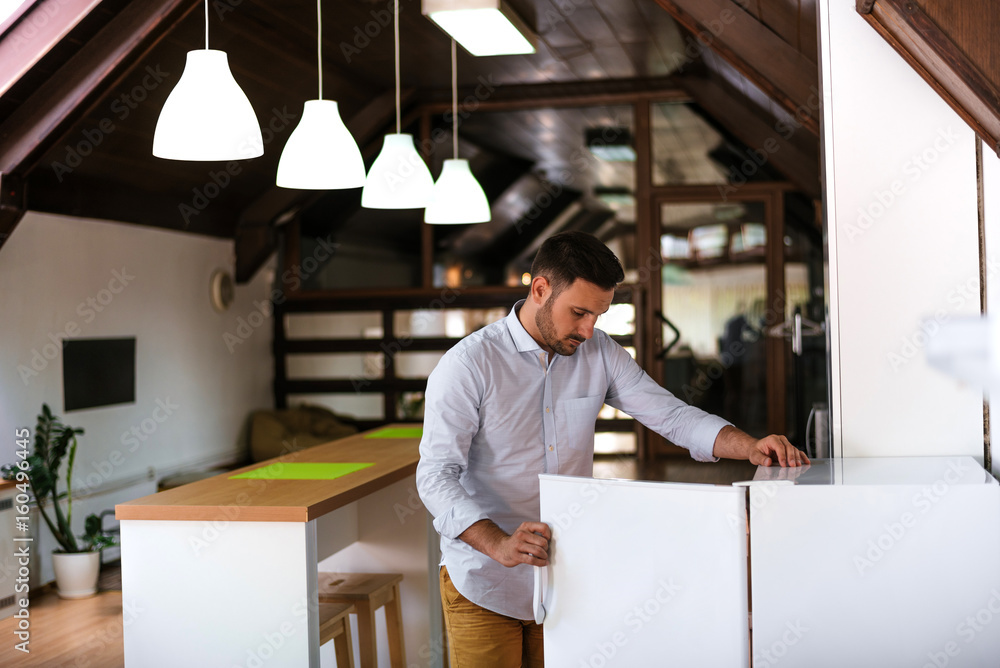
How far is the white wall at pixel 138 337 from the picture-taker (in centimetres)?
492

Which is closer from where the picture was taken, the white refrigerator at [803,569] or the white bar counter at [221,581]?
the white refrigerator at [803,569]

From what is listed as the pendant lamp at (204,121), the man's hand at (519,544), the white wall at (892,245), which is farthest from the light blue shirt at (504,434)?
the pendant lamp at (204,121)

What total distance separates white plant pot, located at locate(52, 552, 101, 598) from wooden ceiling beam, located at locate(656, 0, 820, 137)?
3990mm

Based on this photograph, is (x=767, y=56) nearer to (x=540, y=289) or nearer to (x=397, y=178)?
(x=397, y=178)

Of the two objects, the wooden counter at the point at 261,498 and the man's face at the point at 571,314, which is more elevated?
the man's face at the point at 571,314

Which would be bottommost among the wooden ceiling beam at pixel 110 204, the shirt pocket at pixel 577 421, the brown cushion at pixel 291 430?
the brown cushion at pixel 291 430

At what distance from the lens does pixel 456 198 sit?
4.03 meters

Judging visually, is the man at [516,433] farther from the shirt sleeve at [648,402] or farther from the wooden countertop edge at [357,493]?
the wooden countertop edge at [357,493]

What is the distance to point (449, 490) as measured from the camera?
1951 millimetres

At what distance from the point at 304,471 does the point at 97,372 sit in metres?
2.70

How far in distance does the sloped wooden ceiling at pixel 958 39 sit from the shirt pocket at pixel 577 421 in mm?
1033

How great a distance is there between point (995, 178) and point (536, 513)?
1.26 m

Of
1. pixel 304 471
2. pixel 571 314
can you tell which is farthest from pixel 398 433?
pixel 571 314

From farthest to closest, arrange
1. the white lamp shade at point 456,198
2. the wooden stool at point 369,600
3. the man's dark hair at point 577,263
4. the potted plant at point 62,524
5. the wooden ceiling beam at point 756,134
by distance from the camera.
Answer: the wooden ceiling beam at point 756,134, the potted plant at point 62,524, the white lamp shade at point 456,198, the wooden stool at point 369,600, the man's dark hair at point 577,263
